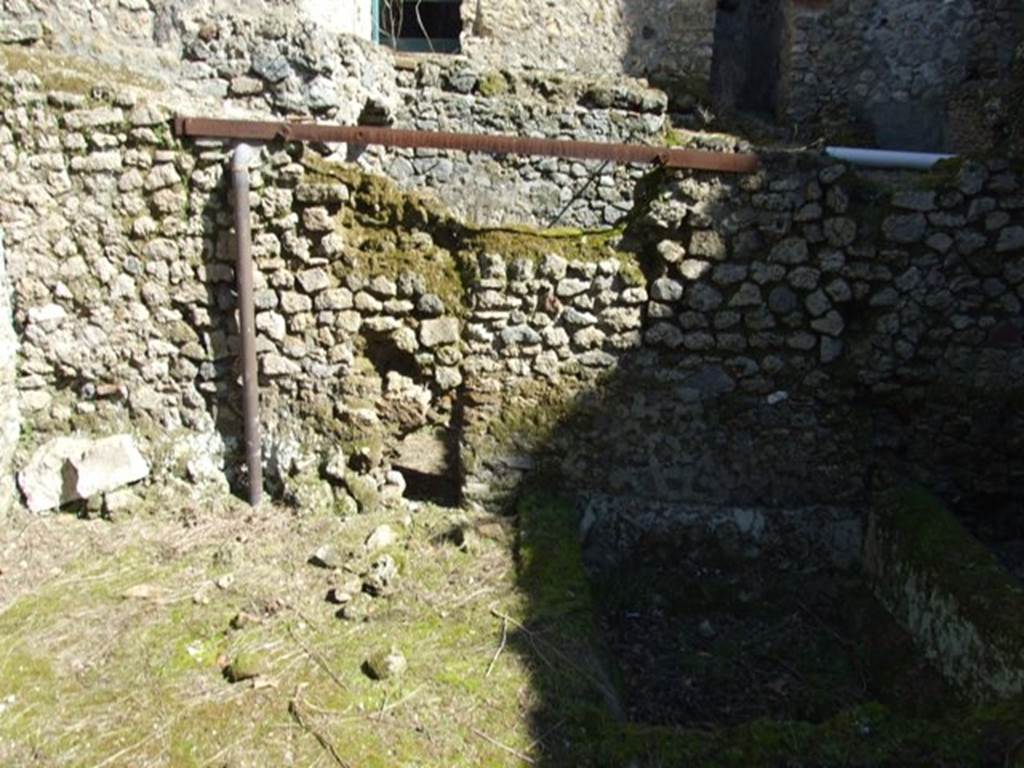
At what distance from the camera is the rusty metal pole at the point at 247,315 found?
147 inches

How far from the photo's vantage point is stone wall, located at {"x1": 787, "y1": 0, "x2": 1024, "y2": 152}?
858cm

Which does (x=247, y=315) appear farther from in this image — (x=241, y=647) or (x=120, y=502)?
(x=241, y=647)

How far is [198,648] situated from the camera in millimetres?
2945

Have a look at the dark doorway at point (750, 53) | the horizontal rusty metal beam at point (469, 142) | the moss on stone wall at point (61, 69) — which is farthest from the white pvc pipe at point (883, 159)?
the moss on stone wall at point (61, 69)

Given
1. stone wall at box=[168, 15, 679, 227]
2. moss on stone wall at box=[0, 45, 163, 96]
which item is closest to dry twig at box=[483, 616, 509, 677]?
moss on stone wall at box=[0, 45, 163, 96]

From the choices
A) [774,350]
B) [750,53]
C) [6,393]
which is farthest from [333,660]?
[750,53]

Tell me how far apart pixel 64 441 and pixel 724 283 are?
3.35 metres

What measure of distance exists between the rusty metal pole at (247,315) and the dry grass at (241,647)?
0.24 m

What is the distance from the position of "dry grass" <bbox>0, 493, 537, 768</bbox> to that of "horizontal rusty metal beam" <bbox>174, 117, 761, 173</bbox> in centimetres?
180

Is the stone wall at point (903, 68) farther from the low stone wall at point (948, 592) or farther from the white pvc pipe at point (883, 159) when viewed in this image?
the low stone wall at point (948, 592)

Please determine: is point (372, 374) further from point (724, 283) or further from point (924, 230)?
point (924, 230)

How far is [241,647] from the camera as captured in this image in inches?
116

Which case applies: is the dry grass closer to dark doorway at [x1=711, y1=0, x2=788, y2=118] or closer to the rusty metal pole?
the rusty metal pole

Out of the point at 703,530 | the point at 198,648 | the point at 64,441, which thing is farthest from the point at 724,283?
the point at 64,441
